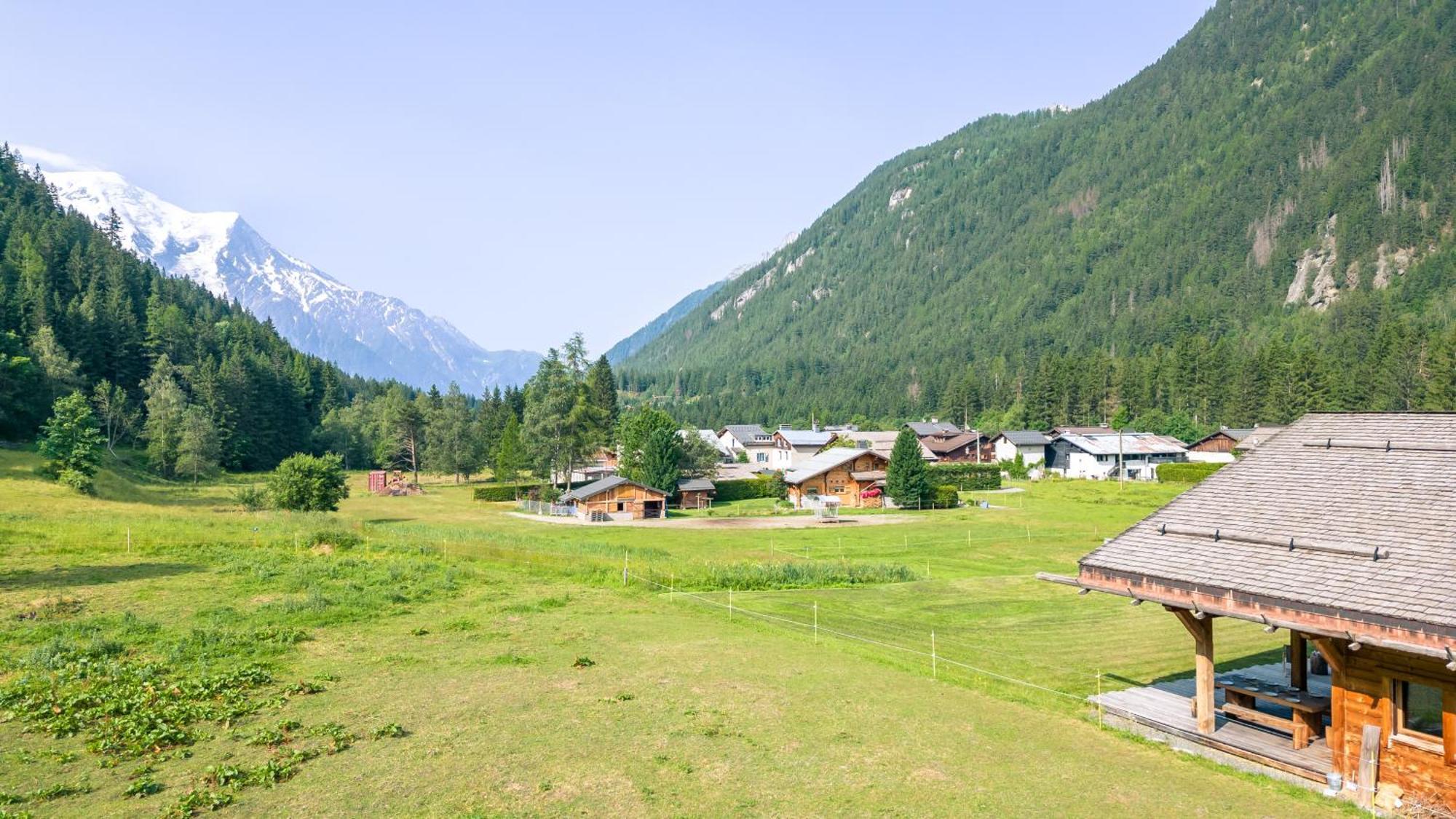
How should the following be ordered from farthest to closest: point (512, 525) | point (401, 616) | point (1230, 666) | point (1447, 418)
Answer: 1. point (512, 525)
2. point (401, 616)
3. point (1230, 666)
4. point (1447, 418)

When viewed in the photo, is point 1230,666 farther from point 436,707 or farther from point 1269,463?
point 436,707

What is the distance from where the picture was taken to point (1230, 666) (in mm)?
23266

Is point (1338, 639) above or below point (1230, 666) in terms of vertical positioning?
above

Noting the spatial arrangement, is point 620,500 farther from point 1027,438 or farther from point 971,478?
point 1027,438

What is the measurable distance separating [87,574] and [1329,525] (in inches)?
1753

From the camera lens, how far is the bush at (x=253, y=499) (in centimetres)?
6988

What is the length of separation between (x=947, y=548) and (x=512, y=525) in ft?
121

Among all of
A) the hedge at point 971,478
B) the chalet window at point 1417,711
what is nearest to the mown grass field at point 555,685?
the chalet window at point 1417,711

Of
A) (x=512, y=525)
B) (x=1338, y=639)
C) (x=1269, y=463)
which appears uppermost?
(x=1269, y=463)

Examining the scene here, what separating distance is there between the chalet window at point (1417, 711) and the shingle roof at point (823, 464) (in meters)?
70.4

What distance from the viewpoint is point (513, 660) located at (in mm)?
23969

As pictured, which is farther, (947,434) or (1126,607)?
(947,434)

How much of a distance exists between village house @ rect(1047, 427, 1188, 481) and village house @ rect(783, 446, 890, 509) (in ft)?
135

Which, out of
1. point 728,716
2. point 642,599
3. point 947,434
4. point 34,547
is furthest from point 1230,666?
point 947,434
